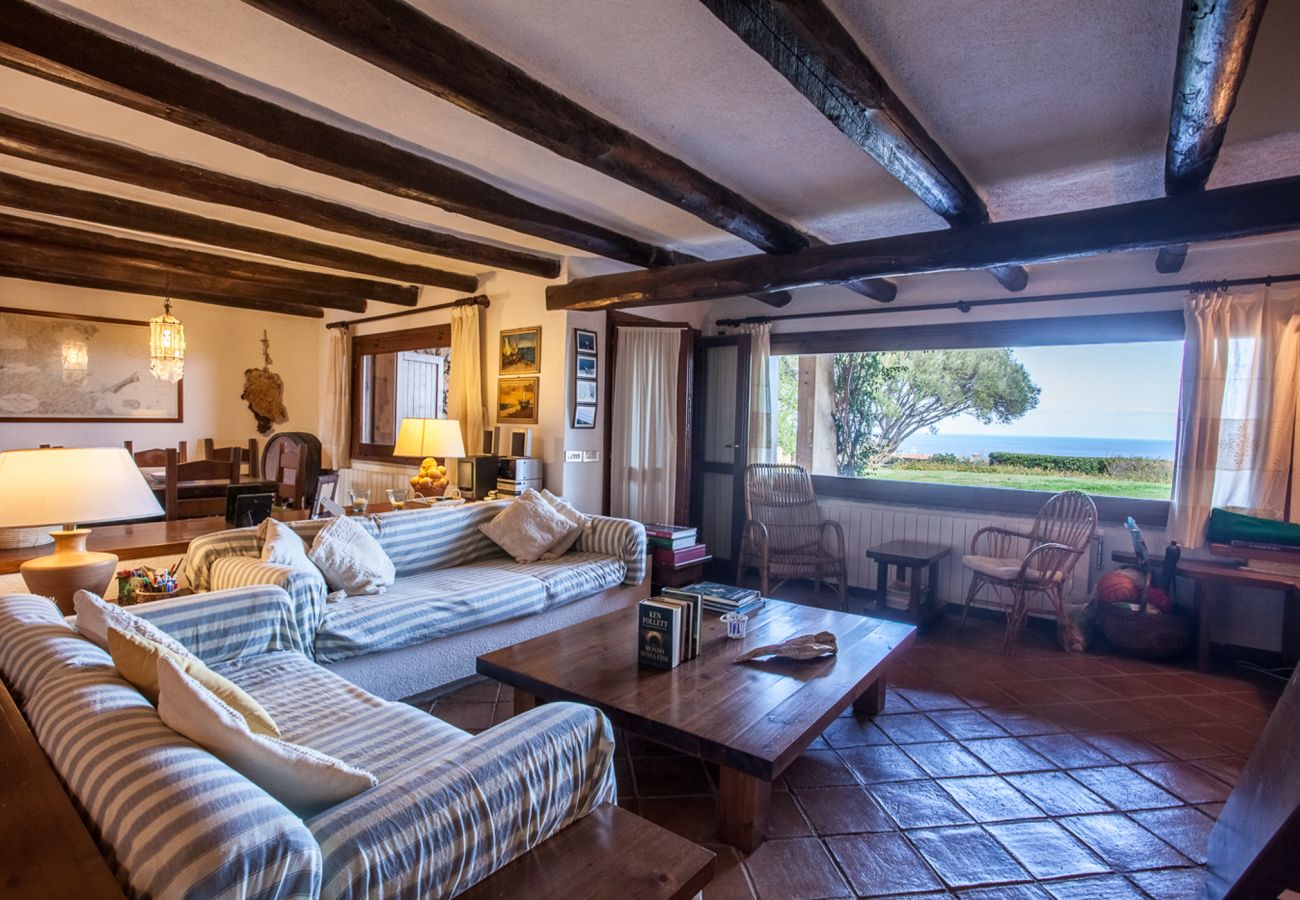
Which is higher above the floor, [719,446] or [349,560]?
[719,446]

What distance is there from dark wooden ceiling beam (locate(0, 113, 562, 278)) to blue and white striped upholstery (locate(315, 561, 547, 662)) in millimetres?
1974

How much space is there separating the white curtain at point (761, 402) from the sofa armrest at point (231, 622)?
3593mm

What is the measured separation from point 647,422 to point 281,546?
2.92m

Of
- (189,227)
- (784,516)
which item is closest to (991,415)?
(784,516)

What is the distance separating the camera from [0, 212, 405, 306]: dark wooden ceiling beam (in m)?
4.05

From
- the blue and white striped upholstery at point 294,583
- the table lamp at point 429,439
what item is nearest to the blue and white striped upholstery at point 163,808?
the blue and white striped upholstery at point 294,583

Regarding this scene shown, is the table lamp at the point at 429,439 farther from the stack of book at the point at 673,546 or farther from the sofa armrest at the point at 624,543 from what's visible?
the stack of book at the point at 673,546

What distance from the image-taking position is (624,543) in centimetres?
382

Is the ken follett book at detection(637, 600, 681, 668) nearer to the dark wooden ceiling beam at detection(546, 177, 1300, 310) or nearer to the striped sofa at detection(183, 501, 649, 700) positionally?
the striped sofa at detection(183, 501, 649, 700)

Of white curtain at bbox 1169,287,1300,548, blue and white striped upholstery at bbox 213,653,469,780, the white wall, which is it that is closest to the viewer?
blue and white striped upholstery at bbox 213,653,469,780

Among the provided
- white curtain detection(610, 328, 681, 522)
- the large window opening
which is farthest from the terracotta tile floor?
white curtain detection(610, 328, 681, 522)

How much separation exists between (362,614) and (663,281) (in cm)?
262

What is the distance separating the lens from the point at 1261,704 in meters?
3.09

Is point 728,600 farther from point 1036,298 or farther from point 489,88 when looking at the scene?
point 1036,298
